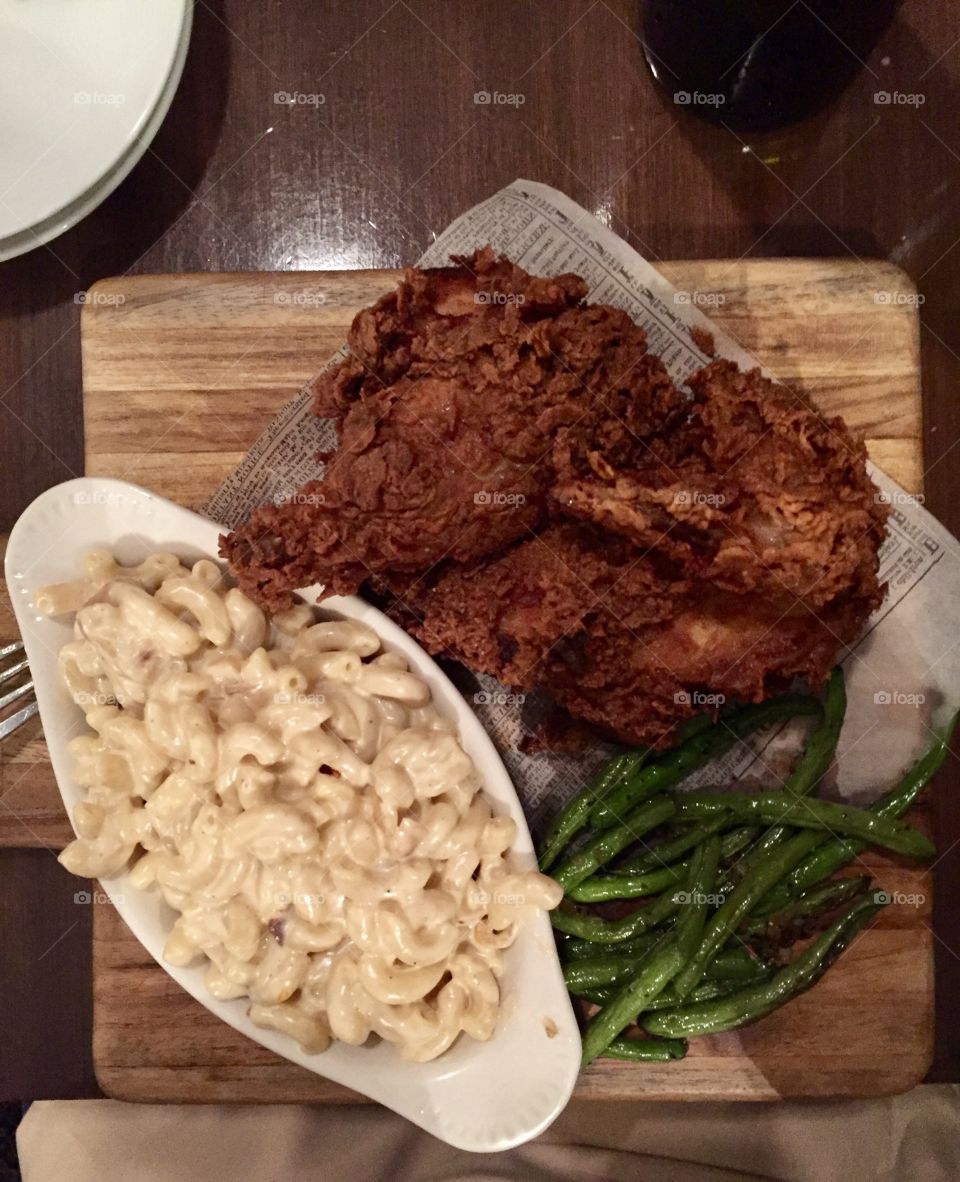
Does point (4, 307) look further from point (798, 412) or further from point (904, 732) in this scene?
point (904, 732)

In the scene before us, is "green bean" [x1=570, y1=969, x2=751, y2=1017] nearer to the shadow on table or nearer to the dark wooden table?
the dark wooden table

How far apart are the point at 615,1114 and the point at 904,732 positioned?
1112 millimetres

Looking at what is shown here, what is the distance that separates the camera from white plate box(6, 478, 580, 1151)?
5.43 feet

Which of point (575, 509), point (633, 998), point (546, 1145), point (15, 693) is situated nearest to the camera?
point (575, 509)

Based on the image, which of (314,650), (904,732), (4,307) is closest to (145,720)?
(314,650)

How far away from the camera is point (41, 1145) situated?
2133 millimetres

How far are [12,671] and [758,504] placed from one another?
1.58 m

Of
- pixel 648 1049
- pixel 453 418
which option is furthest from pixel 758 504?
pixel 648 1049

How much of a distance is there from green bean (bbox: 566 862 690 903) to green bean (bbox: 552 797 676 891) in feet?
0.07

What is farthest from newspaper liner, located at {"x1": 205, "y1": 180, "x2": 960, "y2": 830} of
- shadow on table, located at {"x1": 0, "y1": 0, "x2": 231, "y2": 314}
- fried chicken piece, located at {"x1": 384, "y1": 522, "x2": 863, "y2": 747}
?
shadow on table, located at {"x1": 0, "y1": 0, "x2": 231, "y2": 314}

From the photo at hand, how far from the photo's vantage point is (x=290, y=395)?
192 cm

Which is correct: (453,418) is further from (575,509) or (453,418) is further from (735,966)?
(735,966)

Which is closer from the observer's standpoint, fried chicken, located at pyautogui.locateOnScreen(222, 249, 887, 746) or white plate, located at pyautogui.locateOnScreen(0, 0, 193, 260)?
fried chicken, located at pyautogui.locateOnScreen(222, 249, 887, 746)

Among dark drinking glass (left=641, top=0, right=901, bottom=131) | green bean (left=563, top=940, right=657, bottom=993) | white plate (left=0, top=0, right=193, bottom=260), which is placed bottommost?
green bean (left=563, top=940, right=657, bottom=993)
